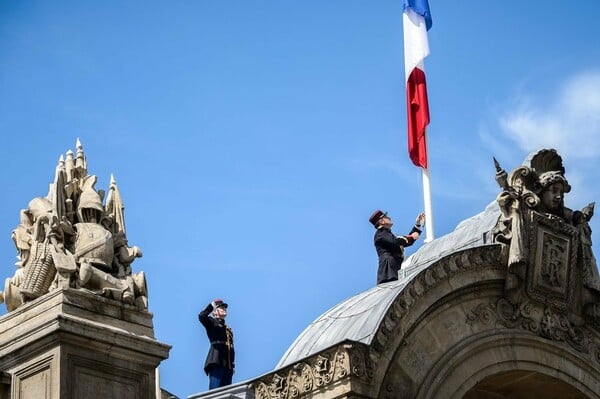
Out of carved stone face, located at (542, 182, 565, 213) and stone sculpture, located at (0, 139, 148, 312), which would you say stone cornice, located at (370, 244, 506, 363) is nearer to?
carved stone face, located at (542, 182, 565, 213)

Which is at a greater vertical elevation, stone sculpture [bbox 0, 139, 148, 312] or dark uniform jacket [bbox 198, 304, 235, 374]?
dark uniform jacket [bbox 198, 304, 235, 374]

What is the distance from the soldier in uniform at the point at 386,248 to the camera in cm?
2669

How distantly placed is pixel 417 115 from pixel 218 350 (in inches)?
437

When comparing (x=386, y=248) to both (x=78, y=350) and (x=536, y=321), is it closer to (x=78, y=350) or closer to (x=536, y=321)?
(x=536, y=321)

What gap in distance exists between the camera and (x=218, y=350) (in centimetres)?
2700

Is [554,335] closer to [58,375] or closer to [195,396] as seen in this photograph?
[195,396]

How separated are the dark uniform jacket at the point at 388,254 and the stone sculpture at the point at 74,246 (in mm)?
5158

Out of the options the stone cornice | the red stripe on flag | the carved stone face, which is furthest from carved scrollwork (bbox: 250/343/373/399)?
the red stripe on flag

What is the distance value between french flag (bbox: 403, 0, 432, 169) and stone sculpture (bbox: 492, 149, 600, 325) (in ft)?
26.9

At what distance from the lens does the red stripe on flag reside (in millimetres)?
35781

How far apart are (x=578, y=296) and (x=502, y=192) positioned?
2107 mm

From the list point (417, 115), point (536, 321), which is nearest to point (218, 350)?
point (536, 321)

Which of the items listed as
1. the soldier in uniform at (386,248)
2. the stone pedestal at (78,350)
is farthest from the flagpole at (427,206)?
the stone pedestal at (78,350)

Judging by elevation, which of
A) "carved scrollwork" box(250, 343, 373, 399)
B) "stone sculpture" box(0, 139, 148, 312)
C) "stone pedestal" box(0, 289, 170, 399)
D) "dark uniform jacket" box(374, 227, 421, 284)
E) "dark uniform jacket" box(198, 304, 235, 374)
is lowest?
"stone pedestal" box(0, 289, 170, 399)
